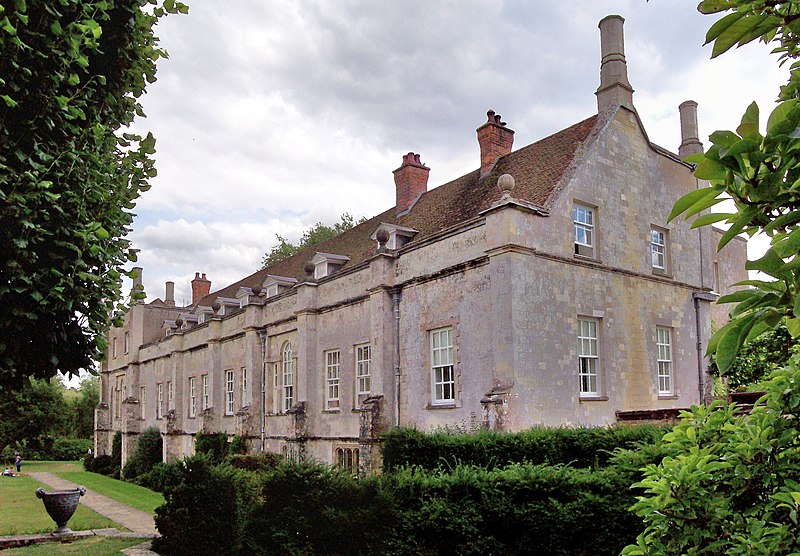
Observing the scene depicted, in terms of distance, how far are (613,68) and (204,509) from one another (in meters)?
16.6

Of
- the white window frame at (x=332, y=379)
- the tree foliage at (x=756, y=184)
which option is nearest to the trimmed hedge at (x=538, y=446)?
the white window frame at (x=332, y=379)

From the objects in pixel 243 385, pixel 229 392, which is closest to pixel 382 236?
pixel 243 385

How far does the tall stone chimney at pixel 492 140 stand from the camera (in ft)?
76.4

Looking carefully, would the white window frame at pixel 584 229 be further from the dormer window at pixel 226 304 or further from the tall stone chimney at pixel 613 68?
the dormer window at pixel 226 304

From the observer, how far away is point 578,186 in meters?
18.9

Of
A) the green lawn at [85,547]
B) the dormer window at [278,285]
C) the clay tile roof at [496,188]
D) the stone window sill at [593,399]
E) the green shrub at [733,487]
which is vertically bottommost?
the green lawn at [85,547]

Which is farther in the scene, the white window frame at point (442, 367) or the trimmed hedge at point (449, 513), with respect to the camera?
the white window frame at point (442, 367)

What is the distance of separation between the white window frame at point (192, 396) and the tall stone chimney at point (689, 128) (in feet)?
87.4

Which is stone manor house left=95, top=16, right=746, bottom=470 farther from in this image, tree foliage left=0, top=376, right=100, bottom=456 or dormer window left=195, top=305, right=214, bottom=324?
tree foliage left=0, top=376, right=100, bottom=456

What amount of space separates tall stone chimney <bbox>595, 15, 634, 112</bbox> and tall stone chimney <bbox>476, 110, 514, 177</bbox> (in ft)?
12.7

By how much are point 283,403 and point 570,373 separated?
13.8 metres

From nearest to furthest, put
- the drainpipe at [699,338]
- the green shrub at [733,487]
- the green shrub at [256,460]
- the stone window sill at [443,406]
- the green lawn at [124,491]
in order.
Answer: the green shrub at [733,487]
the stone window sill at [443,406]
the drainpipe at [699,338]
the green shrub at [256,460]
the green lawn at [124,491]

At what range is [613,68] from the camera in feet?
66.6

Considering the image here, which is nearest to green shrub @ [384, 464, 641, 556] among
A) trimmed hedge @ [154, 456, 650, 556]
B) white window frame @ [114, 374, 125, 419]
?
trimmed hedge @ [154, 456, 650, 556]
